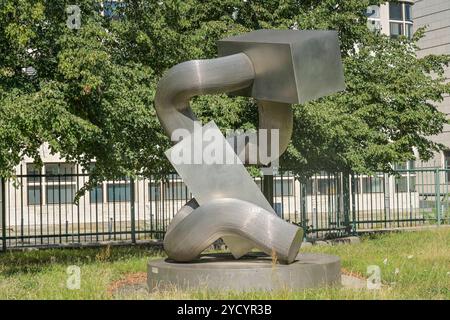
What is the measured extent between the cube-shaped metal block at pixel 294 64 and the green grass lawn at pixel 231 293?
2.65 m

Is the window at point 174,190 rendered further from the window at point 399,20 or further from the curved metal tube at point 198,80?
the window at point 399,20

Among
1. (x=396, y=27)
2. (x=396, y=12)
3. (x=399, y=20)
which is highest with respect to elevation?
(x=396, y=12)

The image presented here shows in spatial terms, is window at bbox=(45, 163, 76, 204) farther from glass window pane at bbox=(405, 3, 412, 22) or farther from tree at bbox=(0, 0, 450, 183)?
glass window pane at bbox=(405, 3, 412, 22)

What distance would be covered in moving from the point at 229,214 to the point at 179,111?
5.76 ft

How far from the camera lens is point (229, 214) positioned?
9.84m

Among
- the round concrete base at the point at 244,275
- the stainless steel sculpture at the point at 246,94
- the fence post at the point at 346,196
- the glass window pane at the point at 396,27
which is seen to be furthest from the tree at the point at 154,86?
the glass window pane at the point at 396,27

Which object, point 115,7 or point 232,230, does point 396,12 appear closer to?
point 115,7

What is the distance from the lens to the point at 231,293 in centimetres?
870

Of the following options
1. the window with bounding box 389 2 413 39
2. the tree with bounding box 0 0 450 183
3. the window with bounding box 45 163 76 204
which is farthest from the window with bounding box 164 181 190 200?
the window with bounding box 389 2 413 39

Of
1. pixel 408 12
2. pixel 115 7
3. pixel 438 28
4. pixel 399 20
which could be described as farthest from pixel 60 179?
pixel 408 12

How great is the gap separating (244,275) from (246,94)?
9.01ft

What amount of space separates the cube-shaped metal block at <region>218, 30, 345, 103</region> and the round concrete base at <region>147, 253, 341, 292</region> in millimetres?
2170

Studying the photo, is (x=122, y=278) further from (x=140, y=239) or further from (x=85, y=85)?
(x=140, y=239)

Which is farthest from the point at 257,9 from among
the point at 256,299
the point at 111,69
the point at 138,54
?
the point at 256,299
